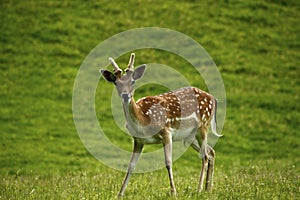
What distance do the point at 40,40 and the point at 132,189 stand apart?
96.1ft

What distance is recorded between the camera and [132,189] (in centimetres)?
1180

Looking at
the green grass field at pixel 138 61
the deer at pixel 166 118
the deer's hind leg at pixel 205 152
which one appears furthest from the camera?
the green grass field at pixel 138 61

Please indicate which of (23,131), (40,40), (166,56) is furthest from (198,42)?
(23,131)

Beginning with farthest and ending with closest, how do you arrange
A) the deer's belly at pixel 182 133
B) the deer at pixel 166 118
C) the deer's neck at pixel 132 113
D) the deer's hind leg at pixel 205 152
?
1. the deer's hind leg at pixel 205 152
2. the deer's belly at pixel 182 133
3. the deer's neck at pixel 132 113
4. the deer at pixel 166 118

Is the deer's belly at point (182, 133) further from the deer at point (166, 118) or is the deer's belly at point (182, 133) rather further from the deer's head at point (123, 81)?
the deer's head at point (123, 81)

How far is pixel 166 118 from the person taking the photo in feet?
39.6

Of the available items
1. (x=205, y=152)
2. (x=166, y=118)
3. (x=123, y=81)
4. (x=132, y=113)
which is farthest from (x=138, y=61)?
(x=123, y=81)

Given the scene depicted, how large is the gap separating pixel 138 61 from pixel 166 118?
24.8m

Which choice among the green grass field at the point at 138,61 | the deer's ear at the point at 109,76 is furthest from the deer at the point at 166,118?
the green grass field at the point at 138,61

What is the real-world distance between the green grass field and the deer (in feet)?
26.4

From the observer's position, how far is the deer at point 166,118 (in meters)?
11.2

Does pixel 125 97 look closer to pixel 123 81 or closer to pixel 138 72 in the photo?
pixel 123 81

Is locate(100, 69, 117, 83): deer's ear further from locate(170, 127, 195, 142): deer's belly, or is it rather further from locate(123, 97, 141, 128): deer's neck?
locate(170, 127, 195, 142): deer's belly

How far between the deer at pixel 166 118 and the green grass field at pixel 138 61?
8042mm
